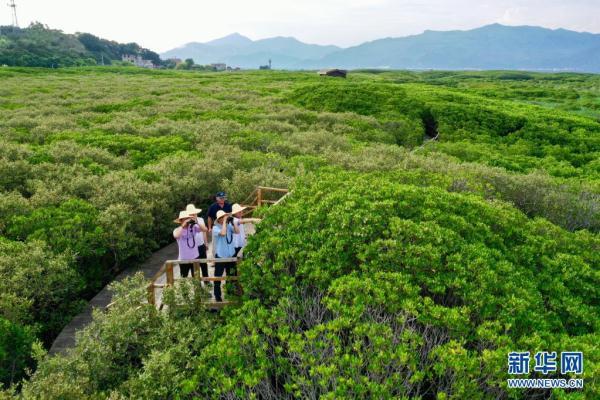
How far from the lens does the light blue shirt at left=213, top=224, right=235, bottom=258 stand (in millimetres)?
9812

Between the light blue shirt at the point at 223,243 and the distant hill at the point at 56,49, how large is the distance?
334 ft

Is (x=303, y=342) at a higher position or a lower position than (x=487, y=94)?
lower

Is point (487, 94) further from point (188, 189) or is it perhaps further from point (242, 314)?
point (242, 314)

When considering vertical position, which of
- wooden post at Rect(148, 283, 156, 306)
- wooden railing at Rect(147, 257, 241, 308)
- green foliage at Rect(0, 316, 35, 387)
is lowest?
green foliage at Rect(0, 316, 35, 387)

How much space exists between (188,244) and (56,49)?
432 feet

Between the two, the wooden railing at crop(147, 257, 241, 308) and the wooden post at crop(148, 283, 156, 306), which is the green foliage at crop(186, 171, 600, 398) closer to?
the wooden railing at crop(147, 257, 241, 308)

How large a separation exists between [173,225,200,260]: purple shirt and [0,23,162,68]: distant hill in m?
101

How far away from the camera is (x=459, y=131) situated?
105 feet

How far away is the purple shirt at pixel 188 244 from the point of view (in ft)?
32.4

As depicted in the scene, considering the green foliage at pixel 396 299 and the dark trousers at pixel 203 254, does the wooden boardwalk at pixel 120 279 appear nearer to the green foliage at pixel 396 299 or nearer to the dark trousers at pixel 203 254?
the dark trousers at pixel 203 254

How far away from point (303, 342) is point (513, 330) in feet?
12.2

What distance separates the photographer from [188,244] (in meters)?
9.92

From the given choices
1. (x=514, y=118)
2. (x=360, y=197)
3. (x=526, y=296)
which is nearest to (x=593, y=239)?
(x=526, y=296)

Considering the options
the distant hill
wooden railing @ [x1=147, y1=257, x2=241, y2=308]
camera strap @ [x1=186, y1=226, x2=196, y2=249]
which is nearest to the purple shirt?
camera strap @ [x1=186, y1=226, x2=196, y2=249]
